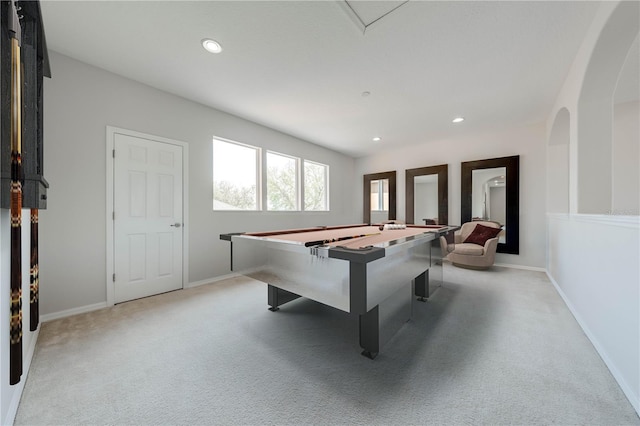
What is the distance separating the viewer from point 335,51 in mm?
2318

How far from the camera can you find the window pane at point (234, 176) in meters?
3.78

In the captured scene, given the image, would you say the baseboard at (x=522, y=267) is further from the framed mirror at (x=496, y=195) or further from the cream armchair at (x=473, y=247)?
the cream armchair at (x=473, y=247)

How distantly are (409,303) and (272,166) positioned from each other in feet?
11.5

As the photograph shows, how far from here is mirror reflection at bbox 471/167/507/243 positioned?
458cm

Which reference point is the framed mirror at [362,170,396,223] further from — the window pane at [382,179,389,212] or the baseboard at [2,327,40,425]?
the baseboard at [2,327,40,425]

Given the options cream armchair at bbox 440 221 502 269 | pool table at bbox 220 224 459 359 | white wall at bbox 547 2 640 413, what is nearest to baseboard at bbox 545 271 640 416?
white wall at bbox 547 2 640 413

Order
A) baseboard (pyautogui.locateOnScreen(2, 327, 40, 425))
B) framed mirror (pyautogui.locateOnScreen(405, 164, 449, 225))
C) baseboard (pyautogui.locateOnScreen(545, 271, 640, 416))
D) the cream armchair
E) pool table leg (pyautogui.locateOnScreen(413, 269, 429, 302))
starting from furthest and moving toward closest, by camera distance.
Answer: framed mirror (pyautogui.locateOnScreen(405, 164, 449, 225))
the cream armchair
pool table leg (pyautogui.locateOnScreen(413, 269, 429, 302))
baseboard (pyautogui.locateOnScreen(545, 271, 640, 416))
baseboard (pyautogui.locateOnScreen(2, 327, 40, 425))

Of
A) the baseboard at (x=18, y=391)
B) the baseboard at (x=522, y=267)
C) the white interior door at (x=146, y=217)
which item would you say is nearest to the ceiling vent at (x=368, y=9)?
the white interior door at (x=146, y=217)

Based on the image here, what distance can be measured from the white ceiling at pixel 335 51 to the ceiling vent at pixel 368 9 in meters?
0.02

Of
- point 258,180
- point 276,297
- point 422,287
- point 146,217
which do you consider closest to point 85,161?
point 146,217

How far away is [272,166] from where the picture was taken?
184 inches

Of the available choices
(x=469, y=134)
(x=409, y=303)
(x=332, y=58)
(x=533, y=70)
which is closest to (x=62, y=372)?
(x=409, y=303)

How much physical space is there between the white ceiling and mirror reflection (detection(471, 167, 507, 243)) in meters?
1.27

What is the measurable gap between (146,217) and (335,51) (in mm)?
2878
